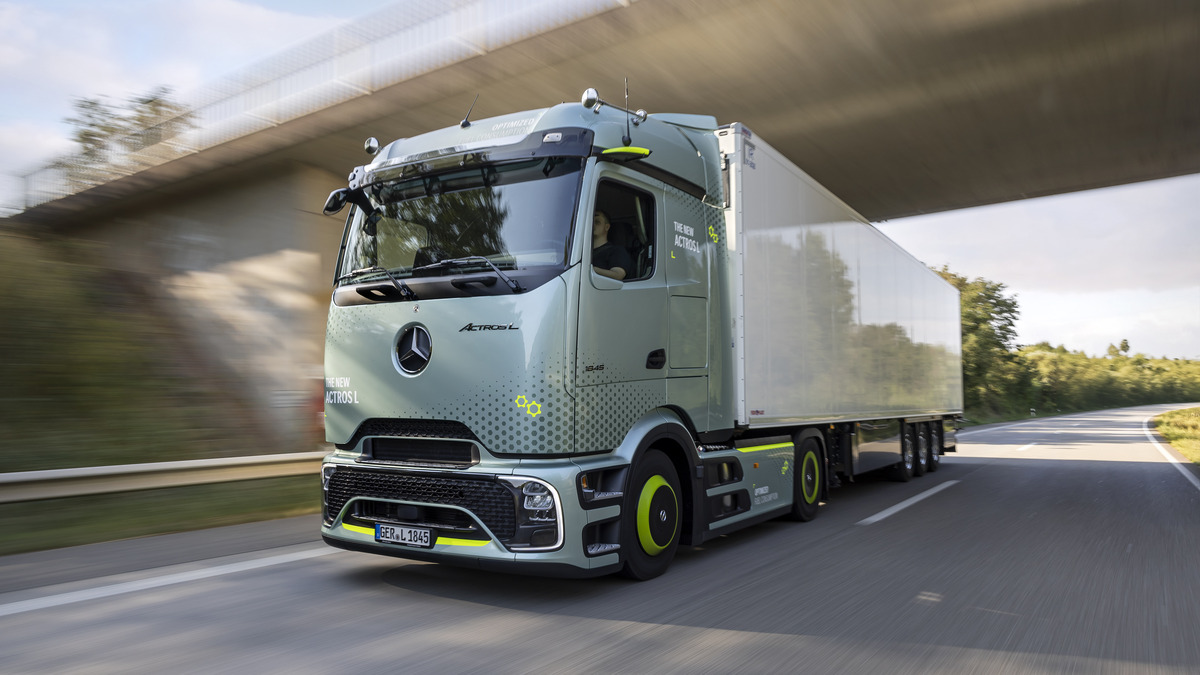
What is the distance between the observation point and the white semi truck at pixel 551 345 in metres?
4.70

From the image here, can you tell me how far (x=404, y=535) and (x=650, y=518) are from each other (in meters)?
1.56

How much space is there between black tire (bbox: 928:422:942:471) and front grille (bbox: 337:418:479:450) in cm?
1133

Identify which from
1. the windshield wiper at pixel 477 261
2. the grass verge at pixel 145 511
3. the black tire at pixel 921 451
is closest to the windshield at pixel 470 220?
the windshield wiper at pixel 477 261

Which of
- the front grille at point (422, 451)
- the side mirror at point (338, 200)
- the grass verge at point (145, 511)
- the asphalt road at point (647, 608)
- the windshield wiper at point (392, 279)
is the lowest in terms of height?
the asphalt road at point (647, 608)

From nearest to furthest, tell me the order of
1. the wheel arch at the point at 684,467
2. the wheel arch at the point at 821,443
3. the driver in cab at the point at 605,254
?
the driver in cab at the point at 605,254
the wheel arch at the point at 684,467
the wheel arch at the point at 821,443

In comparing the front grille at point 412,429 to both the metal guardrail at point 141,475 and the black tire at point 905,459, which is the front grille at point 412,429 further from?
the black tire at point 905,459

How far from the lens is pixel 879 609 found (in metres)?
4.75

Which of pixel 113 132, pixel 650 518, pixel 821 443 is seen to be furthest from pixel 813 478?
pixel 113 132

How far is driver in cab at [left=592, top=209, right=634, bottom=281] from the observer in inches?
197

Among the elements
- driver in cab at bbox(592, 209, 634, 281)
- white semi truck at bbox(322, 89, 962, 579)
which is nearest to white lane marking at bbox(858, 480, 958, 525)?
white semi truck at bbox(322, 89, 962, 579)

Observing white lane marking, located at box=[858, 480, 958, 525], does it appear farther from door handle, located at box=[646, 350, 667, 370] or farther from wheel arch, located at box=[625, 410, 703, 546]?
door handle, located at box=[646, 350, 667, 370]

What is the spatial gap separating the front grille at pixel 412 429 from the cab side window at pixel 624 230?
128 centimetres

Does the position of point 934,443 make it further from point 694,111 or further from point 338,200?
point 338,200

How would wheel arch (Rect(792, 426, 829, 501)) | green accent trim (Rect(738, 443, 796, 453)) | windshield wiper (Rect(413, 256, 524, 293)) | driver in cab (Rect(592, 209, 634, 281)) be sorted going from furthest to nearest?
wheel arch (Rect(792, 426, 829, 501)) < green accent trim (Rect(738, 443, 796, 453)) < driver in cab (Rect(592, 209, 634, 281)) < windshield wiper (Rect(413, 256, 524, 293))
